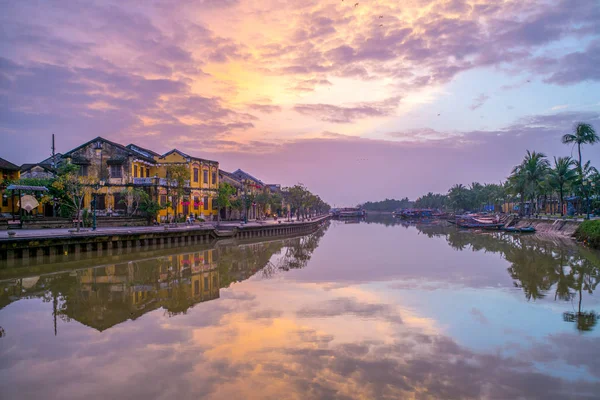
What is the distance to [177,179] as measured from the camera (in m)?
40.6

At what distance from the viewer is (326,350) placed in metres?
9.52

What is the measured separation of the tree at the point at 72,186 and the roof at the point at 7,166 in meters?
4.34

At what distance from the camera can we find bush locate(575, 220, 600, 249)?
107 feet

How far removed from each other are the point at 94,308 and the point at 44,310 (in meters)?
1.45

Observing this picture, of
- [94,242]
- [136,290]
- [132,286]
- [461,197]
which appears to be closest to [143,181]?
[94,242]

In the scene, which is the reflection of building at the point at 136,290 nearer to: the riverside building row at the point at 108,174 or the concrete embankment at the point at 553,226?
the riverside building row at the point at 108,174

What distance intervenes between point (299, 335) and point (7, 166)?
38233 mm

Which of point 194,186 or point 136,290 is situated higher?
point 194,186

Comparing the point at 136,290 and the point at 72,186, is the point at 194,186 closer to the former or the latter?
the point at 72,186

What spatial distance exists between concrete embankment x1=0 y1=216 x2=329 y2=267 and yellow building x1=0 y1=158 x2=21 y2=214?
13.2m

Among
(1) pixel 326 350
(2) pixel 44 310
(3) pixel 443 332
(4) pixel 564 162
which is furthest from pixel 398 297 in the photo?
(4) pixel 564 162

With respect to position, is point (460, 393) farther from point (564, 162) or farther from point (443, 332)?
point (564, 162)

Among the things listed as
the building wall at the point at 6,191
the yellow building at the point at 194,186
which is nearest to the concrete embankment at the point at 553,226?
the yellow building at the point at 194,186

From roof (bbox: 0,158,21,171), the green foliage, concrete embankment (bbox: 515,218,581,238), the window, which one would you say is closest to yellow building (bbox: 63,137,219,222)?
the window
